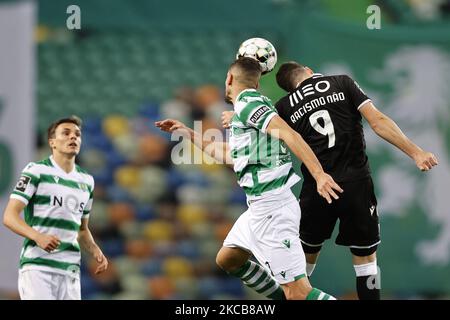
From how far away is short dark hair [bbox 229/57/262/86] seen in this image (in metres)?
6.47

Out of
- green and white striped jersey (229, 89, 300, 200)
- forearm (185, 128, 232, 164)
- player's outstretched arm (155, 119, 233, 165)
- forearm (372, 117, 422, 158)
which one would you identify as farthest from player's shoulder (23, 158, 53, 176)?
forearm (372, 117, 422, 158)

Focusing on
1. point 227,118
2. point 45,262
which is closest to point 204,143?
point 227,118

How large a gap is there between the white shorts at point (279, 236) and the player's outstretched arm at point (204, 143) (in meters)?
0.61

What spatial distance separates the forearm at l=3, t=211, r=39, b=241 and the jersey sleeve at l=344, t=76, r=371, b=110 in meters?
2.18

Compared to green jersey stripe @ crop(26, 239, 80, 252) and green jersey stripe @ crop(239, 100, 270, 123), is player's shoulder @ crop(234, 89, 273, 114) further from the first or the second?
green jersey stripe @ crop(26, 239, 80, 252)

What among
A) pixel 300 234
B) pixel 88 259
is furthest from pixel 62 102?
pixel 300 234

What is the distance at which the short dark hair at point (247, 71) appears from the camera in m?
6.47

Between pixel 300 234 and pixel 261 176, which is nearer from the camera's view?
pixel 261 176

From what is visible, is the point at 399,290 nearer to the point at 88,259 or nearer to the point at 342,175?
the point at 88,259

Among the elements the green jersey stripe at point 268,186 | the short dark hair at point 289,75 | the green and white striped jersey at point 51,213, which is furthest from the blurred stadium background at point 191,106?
the green jersey stripe at point 268,186

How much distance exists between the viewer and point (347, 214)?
22.1 feet

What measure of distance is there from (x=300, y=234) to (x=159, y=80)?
6132 mm
